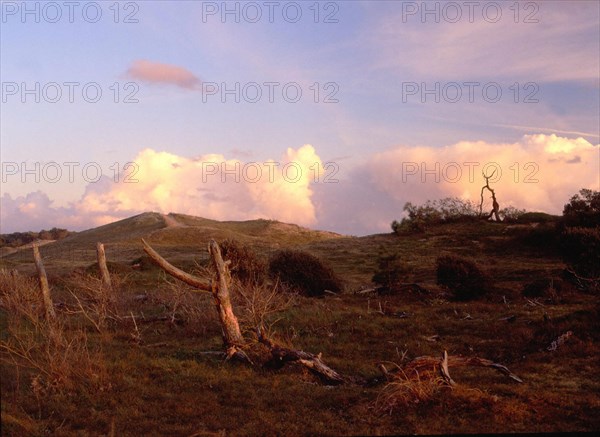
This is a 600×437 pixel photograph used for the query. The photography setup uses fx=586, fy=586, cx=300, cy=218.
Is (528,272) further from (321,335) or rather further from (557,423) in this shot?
(557,423)

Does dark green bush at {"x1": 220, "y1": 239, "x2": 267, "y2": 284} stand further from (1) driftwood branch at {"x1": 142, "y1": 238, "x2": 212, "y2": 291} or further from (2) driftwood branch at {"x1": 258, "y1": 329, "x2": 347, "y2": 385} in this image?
(2) driftwood branch at {"x1": 258, "y1": 329, "x2": 347, "y2": 385}

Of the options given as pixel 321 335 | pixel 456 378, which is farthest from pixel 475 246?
pixel 456 378

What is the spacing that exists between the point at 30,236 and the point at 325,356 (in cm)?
10754

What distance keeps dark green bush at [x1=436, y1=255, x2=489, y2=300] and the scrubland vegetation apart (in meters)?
0.06

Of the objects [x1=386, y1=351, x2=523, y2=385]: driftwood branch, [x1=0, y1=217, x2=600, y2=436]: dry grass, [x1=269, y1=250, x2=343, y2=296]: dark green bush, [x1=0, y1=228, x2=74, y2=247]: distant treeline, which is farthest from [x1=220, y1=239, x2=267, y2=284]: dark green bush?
[x1=0, y1=228, x2=74, y2=247]: distant treeline

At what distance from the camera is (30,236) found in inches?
4318

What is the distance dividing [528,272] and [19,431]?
2920cm

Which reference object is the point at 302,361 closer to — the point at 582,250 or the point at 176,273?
the point at 176,273

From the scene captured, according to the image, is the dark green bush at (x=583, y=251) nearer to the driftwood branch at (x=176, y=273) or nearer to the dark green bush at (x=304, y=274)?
the dark green bush at (x=304, y=274)

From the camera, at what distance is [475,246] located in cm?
4697

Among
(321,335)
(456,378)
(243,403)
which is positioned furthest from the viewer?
(321,335)

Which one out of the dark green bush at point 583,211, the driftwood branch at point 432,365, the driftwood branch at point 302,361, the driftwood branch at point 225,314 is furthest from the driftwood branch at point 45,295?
the dark green bush at point 583,211

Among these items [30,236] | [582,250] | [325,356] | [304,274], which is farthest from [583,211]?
[30,236]

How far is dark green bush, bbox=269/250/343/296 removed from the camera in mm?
29203
